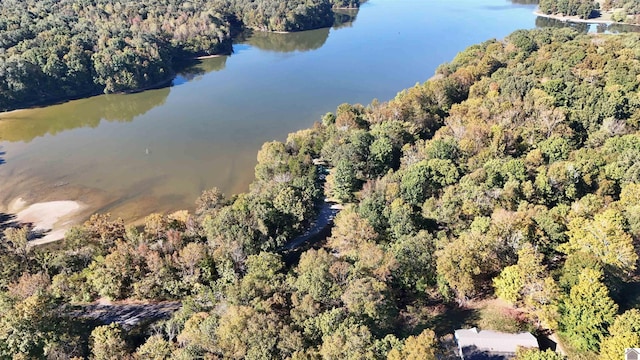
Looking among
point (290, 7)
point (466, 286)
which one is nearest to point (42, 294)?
point (466, 286)

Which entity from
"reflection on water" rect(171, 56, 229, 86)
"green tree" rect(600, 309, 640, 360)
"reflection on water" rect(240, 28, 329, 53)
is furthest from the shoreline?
"green tree" rect(600, 309, 640, 360)

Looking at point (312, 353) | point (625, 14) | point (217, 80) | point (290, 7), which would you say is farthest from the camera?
point (290, 7)

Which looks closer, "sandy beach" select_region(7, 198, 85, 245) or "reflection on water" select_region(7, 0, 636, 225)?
"sandy beach" select_region(7, 198, 85, 245)

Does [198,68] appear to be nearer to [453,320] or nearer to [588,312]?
[453,320]

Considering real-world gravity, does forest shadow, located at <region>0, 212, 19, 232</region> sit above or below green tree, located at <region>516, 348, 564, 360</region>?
below

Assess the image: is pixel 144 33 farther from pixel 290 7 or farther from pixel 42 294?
pixel 42 294

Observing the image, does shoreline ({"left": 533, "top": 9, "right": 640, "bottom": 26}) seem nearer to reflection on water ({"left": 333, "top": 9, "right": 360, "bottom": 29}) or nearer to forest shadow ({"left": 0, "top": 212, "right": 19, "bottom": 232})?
reflection on water ({"left": 333, "top": 9, "right": 360, "bottom": 29})
